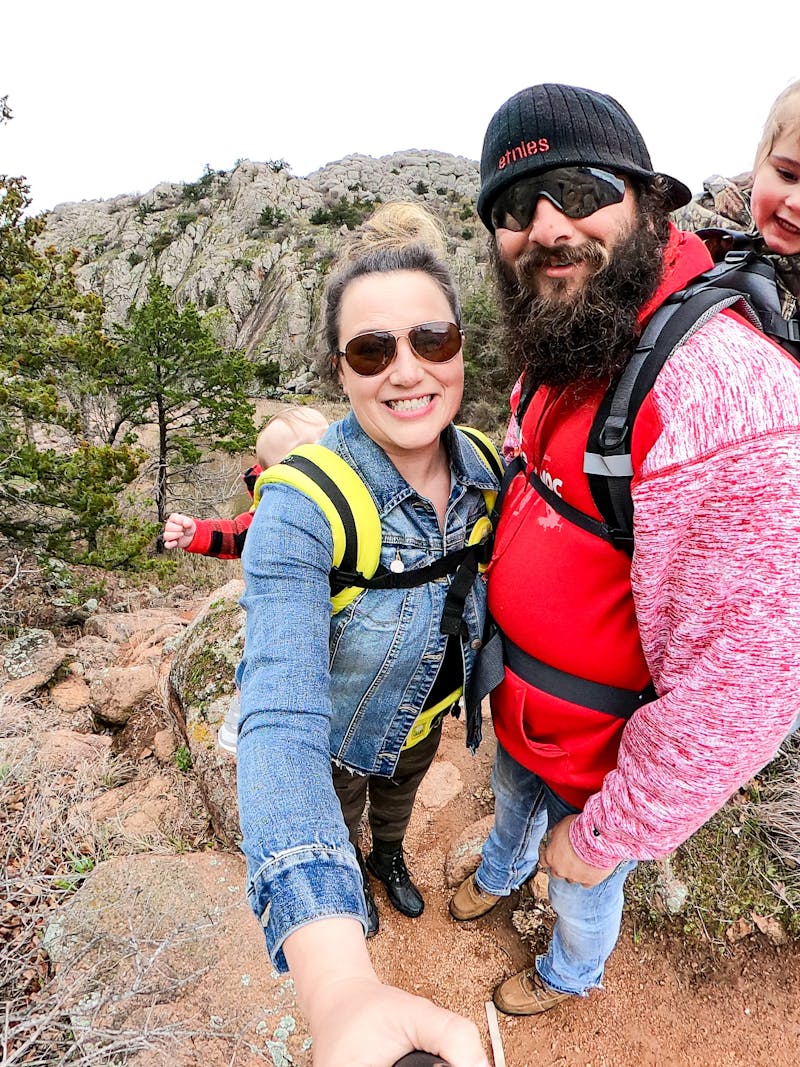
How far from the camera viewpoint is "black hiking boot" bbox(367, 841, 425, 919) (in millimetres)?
2463

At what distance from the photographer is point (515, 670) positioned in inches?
55.8

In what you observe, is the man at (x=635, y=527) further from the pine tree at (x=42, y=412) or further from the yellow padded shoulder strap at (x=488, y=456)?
the pine tree at (x=42, y=412)

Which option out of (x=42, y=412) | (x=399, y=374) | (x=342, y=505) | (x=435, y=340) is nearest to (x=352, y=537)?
(x=342, y=505)

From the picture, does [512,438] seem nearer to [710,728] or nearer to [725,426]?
[725,426]

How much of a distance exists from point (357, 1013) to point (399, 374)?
3.91 ft

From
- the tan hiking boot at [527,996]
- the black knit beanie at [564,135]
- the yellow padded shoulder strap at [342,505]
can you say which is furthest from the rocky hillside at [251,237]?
the tan hiking boot at [527,996]

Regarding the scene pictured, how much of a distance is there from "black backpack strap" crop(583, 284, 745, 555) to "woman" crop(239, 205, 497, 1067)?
0.46 meters

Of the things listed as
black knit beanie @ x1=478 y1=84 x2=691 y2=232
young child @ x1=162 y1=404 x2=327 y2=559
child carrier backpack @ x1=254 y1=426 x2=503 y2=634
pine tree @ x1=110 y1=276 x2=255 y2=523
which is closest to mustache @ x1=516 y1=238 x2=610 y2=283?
black knit beanie @ x1=478 y1=84 x2=691 y2=232

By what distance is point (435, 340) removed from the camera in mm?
1390

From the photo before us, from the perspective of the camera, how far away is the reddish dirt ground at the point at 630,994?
210 cm

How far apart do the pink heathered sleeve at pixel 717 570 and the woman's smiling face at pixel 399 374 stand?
58 centimetres

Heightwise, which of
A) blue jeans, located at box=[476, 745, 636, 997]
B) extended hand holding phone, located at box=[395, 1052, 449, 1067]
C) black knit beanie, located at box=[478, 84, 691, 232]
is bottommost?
blue jeans, located at box=[476, 745, 636, 997]

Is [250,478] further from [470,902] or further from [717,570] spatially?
[717,570]

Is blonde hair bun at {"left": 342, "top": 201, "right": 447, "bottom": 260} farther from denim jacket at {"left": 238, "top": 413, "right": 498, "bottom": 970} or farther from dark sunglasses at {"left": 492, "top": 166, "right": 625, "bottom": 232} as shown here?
denim jacket at {"left": 238, "top": 413, "right": 498, "bottom": 970}
